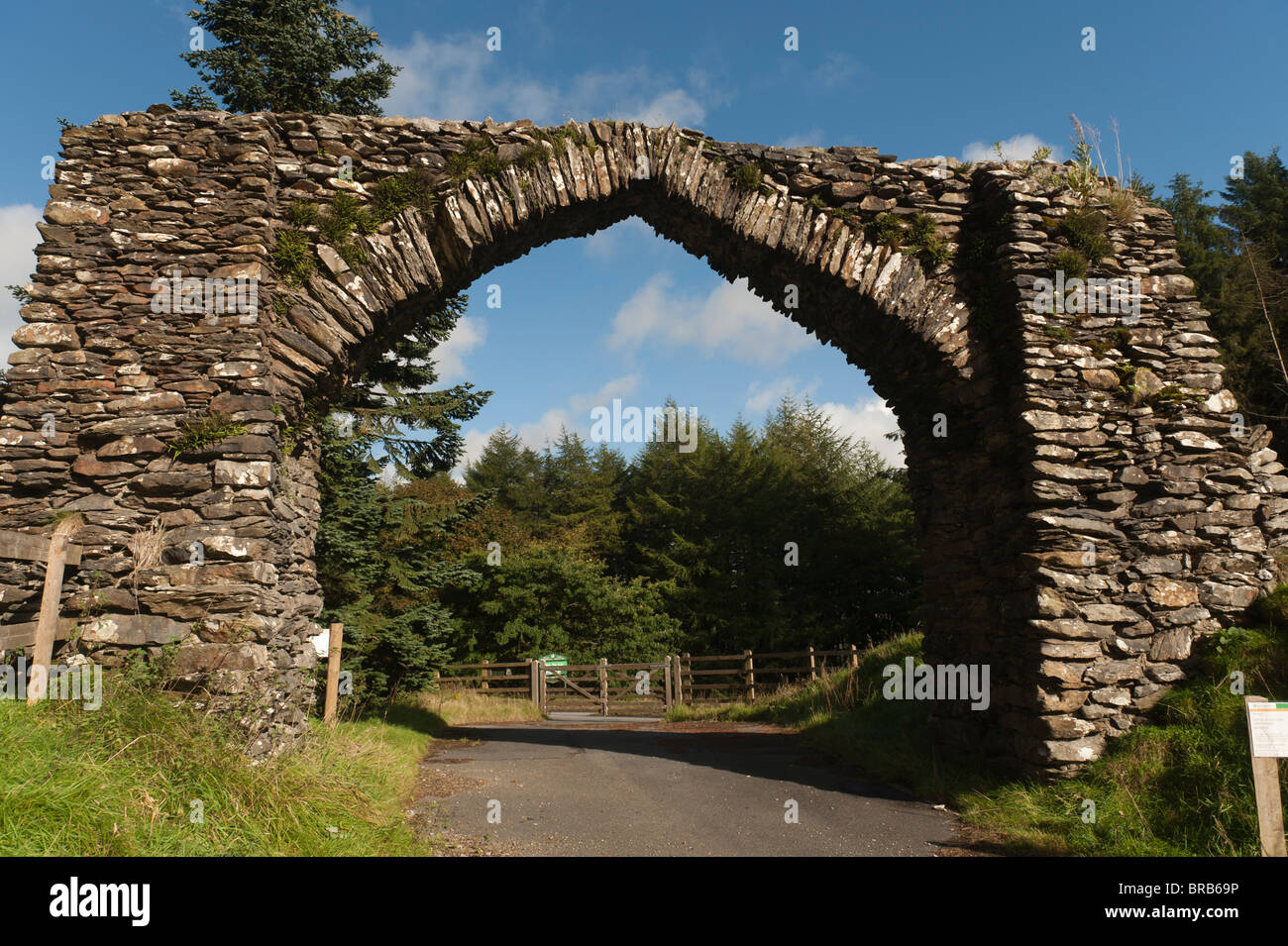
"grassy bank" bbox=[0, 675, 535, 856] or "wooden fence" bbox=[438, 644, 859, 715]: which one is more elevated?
"grassy bank" bbox=[0, 675, 535, 856]

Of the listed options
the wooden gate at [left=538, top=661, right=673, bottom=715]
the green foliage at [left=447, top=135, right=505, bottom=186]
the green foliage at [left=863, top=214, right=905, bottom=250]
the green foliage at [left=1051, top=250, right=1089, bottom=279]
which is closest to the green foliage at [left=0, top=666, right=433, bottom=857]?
the green foliage at [left=447, top=135, right=505, bottom=186]

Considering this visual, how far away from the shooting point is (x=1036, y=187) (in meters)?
6.78

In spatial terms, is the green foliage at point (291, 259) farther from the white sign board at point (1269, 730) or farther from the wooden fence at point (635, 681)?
the wooden fence at point (635, 681)

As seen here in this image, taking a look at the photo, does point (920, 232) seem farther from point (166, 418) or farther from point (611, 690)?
point (611, 690)

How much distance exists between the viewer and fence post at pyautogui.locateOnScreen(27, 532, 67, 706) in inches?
171

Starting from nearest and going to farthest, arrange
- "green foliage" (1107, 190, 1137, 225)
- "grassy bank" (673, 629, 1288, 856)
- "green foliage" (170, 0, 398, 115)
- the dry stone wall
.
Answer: "grassy bank" (673, 629, 1288, 856) < the dry stone wall < "green foliage" (1107, 190, 1137, 225) < "green foliage" (170, 0, 398, 115)

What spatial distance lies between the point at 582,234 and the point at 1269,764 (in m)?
7.06

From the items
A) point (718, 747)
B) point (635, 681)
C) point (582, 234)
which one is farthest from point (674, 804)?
point (635, 681)

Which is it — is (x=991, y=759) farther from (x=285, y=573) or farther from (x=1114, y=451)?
(x=285, y=573)

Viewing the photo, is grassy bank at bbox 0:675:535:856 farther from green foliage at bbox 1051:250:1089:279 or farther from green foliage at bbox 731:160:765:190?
green foliage at bbox 1051:250:1089:279

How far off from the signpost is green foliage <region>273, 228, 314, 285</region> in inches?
297

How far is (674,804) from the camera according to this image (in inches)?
246
